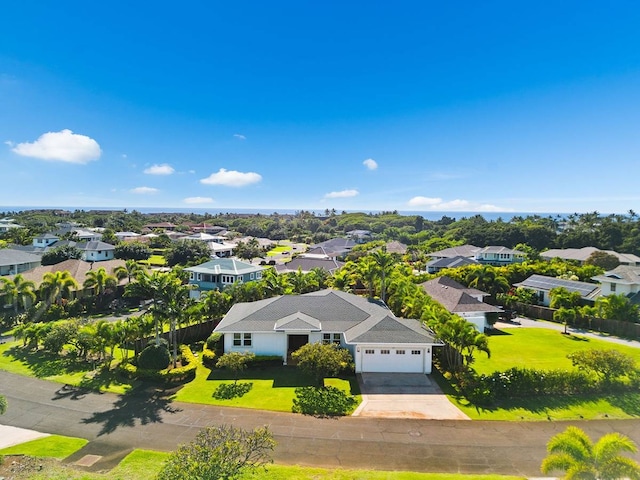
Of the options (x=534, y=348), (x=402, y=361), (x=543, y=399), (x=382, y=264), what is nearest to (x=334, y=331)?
(x=402, y=361)

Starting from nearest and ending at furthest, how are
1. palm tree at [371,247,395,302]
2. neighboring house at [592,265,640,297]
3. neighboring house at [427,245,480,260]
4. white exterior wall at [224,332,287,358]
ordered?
white exterior wall at [224,332,287,358]
palm tree at [371,247,395,302]
neighboring house at [592,265,640,297]
neighboring house at [427,245,480,260]

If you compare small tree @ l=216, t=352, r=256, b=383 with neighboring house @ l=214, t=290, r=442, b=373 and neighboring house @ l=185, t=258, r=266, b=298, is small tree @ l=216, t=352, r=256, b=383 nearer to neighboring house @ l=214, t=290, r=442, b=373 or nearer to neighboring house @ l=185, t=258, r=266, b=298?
neighboring house @ l=214, t=290, r=442, b=373

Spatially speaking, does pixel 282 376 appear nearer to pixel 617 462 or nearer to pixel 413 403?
pixel 413 403

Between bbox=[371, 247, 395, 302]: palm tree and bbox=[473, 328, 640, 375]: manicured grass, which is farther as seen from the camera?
bbox=[371, 247, 395, 302]: palm tree

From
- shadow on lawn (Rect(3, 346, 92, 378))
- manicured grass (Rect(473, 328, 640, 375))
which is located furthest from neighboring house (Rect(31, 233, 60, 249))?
manicured grass (Rect(473, 328, 640, 375))

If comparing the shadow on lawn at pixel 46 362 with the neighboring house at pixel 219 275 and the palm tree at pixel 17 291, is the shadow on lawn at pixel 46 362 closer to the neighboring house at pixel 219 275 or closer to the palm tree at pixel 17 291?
the palm tree at pixel 17 291

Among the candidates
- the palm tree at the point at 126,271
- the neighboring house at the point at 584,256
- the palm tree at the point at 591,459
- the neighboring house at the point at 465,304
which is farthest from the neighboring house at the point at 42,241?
the neighboring house at the point at 584,256
